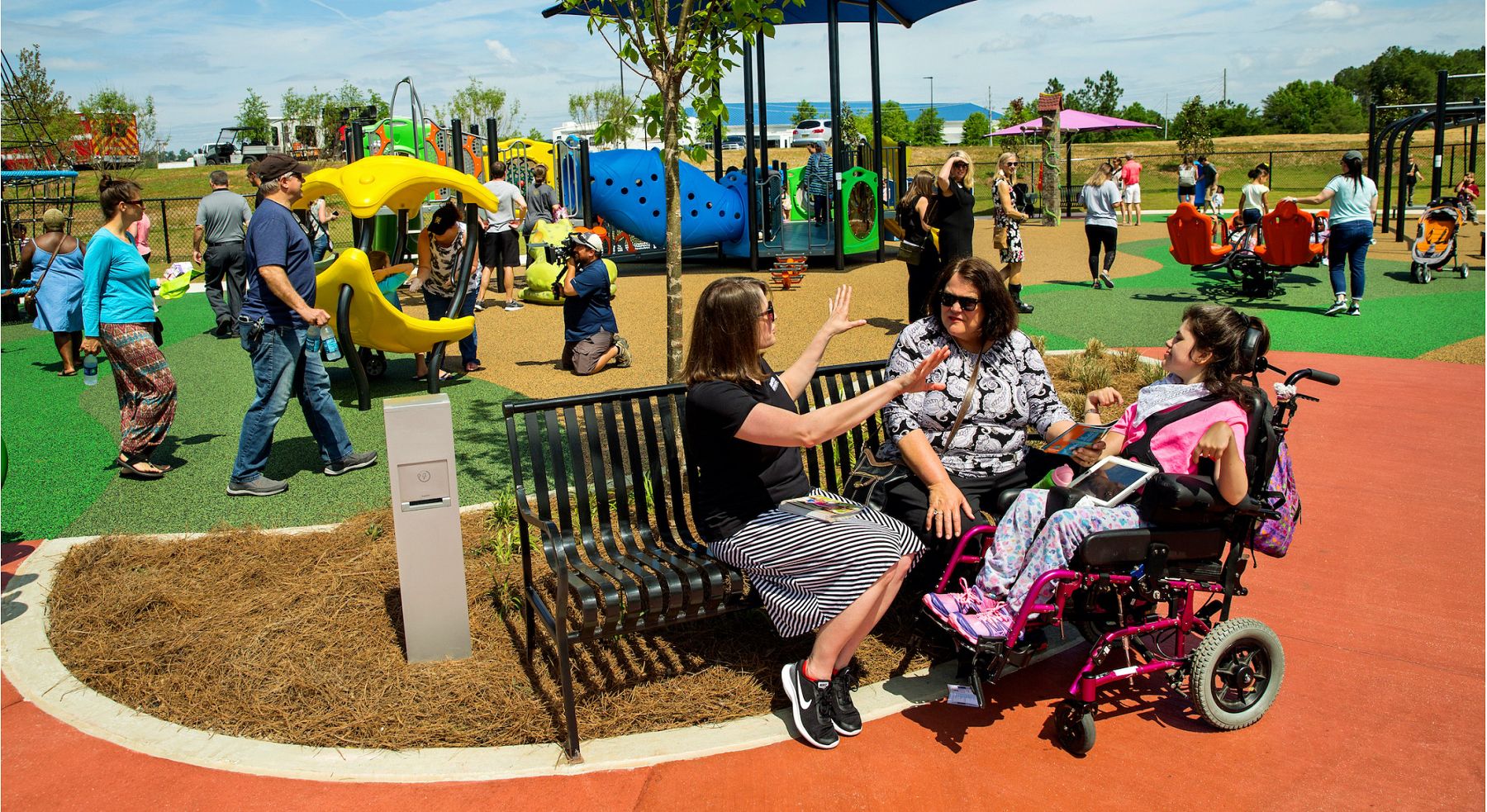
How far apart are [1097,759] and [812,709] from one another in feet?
3.00

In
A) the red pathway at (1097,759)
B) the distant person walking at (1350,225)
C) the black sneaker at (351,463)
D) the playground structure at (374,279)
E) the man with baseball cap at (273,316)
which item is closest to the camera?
the red pathway at (1097,759)

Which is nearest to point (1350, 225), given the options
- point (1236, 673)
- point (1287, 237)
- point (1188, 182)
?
point (1287, 237)

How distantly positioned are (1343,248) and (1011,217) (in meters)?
3.73

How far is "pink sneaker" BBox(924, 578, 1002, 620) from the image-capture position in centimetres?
353

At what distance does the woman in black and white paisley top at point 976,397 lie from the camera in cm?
407

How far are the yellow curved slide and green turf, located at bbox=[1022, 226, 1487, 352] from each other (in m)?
5.70

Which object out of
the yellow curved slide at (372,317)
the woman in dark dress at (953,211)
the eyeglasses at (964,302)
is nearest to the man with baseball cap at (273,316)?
the yellow curved slide at (372,317)

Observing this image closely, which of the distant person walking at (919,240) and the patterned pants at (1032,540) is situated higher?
the distant person walking at (919,240)

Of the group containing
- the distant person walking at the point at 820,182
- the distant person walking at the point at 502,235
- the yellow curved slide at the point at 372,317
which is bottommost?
the yellow curved slide at the point at 372,317

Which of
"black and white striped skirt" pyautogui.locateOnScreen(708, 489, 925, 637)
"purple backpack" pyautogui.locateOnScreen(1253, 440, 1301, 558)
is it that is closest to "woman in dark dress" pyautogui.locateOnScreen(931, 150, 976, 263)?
"purple backpack" pyautogui.locateOnScreen(1253, 440, 1301, 558)

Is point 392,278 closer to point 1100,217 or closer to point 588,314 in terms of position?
point 588,314

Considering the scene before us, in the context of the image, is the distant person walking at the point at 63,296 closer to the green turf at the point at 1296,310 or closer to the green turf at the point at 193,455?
the green turf at the point at 193,455

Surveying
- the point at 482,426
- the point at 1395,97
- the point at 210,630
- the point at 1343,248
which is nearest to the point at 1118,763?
the point at 210,630

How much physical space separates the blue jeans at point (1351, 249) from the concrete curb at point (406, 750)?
9906mm
